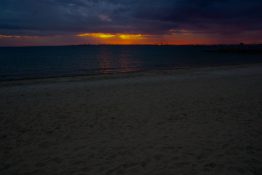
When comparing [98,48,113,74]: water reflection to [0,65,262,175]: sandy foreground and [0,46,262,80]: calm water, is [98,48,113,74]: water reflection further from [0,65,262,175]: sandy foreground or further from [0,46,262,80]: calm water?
[0,65,262,175]: sandy foreground

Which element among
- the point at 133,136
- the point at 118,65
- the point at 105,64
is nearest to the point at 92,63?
the point at 105,64

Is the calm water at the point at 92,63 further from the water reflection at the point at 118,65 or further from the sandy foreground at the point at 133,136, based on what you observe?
the sandy foreground at the point at 133,136

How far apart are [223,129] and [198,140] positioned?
142cm

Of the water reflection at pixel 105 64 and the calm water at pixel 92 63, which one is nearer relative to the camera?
the calm water at pixel 92 63

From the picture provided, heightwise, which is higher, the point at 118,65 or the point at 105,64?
the point at 105,64

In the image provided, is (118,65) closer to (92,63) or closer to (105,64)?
(105,64)

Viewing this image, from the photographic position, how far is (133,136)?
639 centimetres

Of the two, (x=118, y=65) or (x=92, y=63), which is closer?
(x=118, y=65)

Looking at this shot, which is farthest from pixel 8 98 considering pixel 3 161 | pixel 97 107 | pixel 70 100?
pixel 3 161

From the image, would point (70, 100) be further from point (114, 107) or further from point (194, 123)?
→ point (194, 123)

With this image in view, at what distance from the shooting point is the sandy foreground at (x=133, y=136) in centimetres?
473

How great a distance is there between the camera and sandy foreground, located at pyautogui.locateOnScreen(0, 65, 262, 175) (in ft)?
15.5

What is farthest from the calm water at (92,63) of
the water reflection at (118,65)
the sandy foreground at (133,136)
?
the sandy foreground at (133,136)

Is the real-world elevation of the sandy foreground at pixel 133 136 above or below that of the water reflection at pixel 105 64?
below
